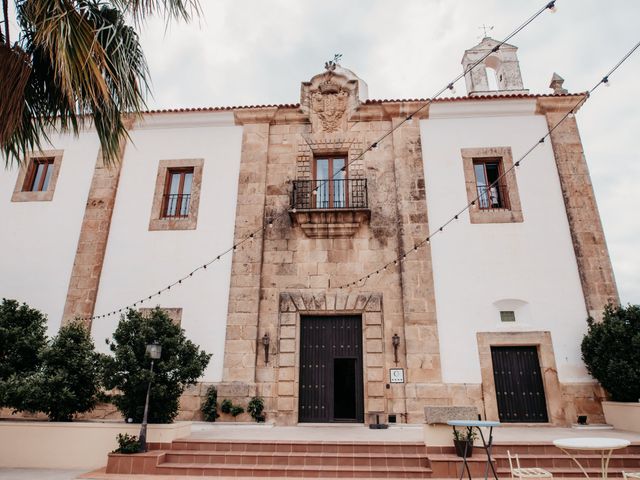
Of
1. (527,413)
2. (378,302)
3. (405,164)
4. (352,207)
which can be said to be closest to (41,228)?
(352,207)

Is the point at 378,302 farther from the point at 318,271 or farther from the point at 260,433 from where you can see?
the point at 260,433

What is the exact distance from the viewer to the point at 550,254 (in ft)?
30.7

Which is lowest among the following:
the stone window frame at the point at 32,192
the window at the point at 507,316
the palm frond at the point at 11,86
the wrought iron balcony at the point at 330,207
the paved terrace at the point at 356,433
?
the paved terrace at the point at 356,433

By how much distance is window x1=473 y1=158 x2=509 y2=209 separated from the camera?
1005 centimetres

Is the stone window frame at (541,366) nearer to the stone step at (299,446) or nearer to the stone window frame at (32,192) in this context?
the stone step at (299,446)

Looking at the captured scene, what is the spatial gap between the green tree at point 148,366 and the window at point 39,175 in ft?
22.2

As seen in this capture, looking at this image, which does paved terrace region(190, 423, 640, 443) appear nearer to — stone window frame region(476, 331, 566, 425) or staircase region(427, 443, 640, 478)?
staircase region(427, 443, 640, 478)

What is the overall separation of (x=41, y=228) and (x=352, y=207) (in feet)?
27.6

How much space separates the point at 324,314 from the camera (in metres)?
9.45

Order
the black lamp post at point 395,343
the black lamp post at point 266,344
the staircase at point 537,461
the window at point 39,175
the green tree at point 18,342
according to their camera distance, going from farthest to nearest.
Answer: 1. the window at point 39,175
2. the black lamp post at point 266,344
3. the black lamp post at point 395,343
4. the green tree at point 18,342
5. the staircase at point 537,461

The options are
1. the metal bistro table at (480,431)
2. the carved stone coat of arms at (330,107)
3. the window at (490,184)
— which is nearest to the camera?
the metal bistro table at (480,431)

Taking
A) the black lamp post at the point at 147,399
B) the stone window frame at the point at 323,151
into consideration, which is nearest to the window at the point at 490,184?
the stone window frame at the point at 323,151

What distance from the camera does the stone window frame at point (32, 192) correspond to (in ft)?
35.4

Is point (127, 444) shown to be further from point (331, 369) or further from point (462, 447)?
point (462, 447)
